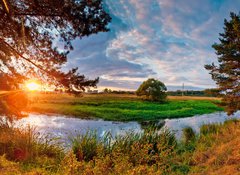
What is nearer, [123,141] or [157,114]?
[123,141]

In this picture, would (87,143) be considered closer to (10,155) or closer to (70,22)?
(10,155)

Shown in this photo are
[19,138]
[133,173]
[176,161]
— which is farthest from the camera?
[176,161]

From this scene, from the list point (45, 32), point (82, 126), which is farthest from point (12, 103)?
point (82, 126)

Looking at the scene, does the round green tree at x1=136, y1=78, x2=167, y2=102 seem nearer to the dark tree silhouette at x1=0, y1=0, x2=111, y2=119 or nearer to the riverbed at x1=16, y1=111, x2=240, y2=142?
the riverbed at x1=16, y1=111, x2=240, y2=142

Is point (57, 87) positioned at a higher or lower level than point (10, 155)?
higher

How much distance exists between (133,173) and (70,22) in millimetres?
6240

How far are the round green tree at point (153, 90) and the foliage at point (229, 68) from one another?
37.1 metres

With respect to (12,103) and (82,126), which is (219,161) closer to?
(12,103)

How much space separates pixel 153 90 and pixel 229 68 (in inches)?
1566

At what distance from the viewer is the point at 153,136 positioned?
1090 cm

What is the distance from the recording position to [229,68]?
70.8 feet

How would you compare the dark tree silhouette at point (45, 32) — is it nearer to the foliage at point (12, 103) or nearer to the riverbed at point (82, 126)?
the foliage at point (12, 103)

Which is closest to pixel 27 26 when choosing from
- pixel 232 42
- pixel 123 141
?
pixel 123 141

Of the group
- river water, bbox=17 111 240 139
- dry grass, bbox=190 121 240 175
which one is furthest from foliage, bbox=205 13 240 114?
dry grass, bbox=190 121 240 175
